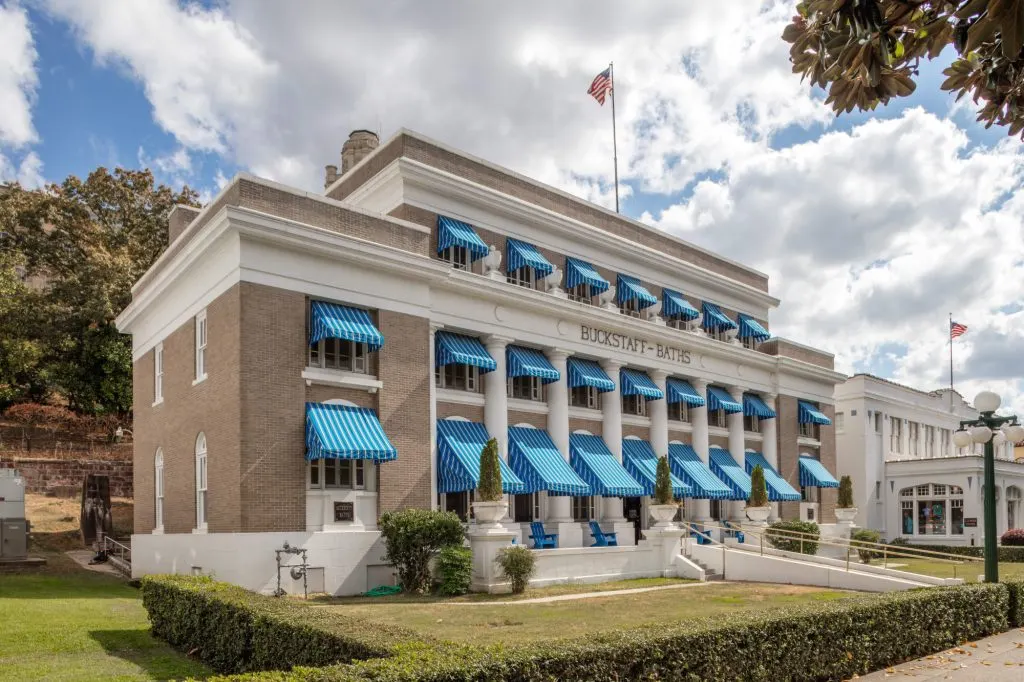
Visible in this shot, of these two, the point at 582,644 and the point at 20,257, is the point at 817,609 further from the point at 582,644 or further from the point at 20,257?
the point at 20,257

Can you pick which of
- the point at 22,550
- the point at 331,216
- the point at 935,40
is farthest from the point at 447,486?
the point at 935,40

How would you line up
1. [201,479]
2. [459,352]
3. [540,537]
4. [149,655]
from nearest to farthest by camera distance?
[149,655] → [201,479] → [459,352] → [540,537]

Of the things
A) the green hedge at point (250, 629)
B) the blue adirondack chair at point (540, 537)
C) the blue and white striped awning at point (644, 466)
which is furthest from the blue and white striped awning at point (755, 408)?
the green hedge at point (250, 629)

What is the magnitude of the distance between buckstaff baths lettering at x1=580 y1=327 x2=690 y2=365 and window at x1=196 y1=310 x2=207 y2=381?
13089mm

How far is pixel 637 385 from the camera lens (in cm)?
3350

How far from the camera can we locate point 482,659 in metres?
9.24

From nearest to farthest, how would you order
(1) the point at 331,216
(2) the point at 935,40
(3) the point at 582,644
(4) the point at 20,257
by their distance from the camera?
(2) the point at 935,40 → (3) the point at 582,644 → (1) the point at 331,216 → (4) the point at 20,257

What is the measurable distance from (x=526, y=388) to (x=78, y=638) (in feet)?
57.2

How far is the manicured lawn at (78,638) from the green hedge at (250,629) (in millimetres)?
381

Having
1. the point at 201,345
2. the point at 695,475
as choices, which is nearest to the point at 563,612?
the point at 201,345

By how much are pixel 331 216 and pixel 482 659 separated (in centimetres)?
1734

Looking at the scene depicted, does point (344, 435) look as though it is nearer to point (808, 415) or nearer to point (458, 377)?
point (458, 377)

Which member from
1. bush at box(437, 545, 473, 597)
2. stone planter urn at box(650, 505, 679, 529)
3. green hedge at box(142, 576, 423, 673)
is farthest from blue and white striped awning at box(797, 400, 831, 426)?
green hedge at box(142, 576, 423, 673)

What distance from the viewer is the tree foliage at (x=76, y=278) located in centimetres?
4494
